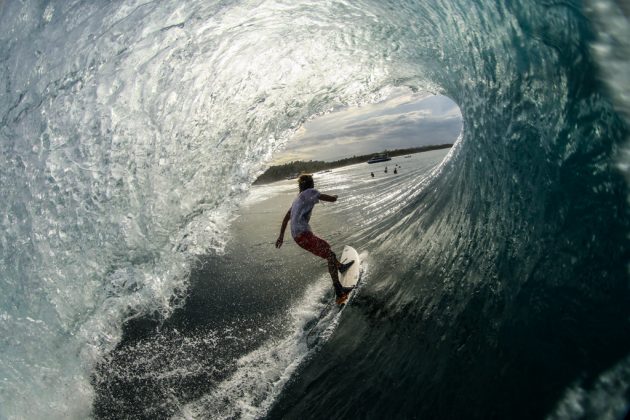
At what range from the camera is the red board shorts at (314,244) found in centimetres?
596

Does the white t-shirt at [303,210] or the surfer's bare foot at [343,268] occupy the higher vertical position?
the white t-shirt at [303,210]

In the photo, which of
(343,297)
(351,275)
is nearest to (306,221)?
(351,275)

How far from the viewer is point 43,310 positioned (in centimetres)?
489

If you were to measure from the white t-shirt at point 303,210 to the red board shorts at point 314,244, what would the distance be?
0.32ft

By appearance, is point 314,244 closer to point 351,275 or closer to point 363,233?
point 351,275

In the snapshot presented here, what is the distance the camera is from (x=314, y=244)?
6.11 metres

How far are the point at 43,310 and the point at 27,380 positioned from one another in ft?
2.82

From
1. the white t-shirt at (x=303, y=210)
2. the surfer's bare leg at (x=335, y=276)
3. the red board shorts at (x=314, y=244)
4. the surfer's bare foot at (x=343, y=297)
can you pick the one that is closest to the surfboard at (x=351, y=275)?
the surfer's bare foot at (x=343, y=297)

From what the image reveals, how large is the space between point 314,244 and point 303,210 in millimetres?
644

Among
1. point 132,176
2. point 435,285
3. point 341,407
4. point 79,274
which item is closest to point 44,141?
point 132,176

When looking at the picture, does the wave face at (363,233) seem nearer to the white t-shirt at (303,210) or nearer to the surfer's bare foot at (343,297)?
the surfer's bare foot at (343,297)

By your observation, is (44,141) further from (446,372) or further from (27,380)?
(446,372)

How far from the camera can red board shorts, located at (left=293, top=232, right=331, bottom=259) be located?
596cm

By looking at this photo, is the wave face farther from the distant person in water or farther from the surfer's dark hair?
the surfer's dark hair
